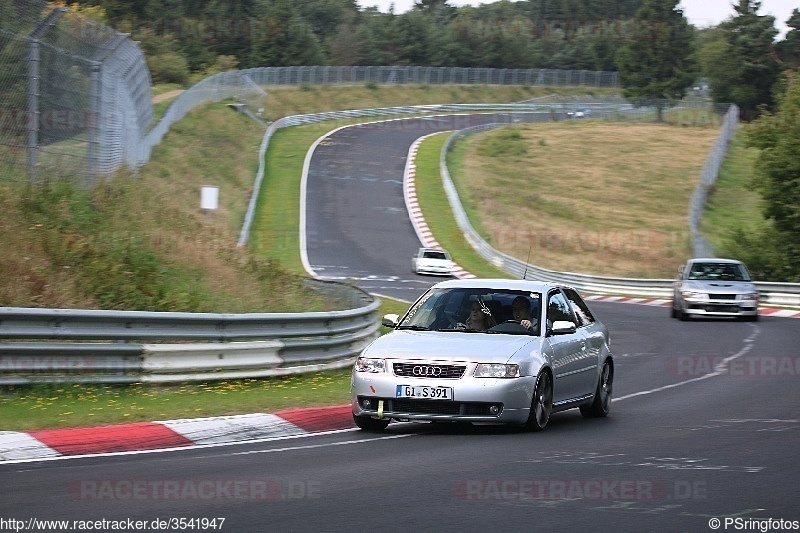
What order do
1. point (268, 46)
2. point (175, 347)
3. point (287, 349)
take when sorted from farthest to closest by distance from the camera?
point (268, 46)
point (287, 349)
point (175, 347)

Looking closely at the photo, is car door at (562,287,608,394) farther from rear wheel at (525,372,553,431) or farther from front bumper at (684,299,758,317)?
front bumper at (684,299,758,317)

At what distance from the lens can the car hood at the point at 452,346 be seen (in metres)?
11.0

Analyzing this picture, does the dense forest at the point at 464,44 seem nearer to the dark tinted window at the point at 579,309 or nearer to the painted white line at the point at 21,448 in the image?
the dark tinted window at the point at 579,309

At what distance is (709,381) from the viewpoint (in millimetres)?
17500

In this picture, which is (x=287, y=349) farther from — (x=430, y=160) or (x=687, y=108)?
(x=687, y=108)

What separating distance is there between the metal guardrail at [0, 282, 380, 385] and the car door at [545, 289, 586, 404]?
12.9 ft

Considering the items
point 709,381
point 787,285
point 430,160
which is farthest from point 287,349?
point 430,160

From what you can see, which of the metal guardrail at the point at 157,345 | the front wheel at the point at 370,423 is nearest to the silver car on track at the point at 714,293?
the metal guardrail at the point at 157,345

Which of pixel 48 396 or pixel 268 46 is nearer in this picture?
pixel 48 396

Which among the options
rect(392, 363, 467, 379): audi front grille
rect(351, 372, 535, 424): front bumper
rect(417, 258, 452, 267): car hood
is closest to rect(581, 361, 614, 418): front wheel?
rect(351, 372, 535, 424): front bumper

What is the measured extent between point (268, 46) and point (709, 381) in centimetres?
10315

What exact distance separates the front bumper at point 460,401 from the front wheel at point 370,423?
0.73 feet

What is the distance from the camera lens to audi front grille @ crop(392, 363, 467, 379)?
10.9 m

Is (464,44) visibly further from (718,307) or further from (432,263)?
(718,307)
